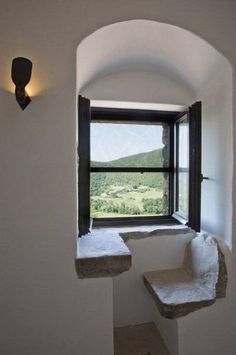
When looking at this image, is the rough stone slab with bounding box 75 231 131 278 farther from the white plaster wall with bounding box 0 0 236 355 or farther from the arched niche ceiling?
the arched niche ceiling

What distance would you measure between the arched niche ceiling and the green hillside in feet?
1.98

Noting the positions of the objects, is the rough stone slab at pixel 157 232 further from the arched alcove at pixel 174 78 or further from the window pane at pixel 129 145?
the window pane at pixel 129 145

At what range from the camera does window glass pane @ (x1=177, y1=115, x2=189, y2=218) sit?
190cm

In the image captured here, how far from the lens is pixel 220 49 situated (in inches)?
54.7

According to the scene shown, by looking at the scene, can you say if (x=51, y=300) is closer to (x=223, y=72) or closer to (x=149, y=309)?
(x=149, y=309)

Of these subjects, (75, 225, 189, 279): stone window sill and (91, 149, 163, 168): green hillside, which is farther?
(91, 149, 163, 168): green hillside

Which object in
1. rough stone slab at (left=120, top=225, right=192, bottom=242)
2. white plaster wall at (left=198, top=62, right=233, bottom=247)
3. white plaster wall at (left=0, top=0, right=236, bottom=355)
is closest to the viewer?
white plaster wall at (left=0, top=0, right=236, bottom=355)

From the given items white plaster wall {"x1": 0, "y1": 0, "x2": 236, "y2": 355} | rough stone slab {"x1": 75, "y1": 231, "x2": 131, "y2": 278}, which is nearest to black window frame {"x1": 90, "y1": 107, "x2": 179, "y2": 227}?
rough stone slab {"x1": 75, "y1": 231, "x2": 131, "y2": 278}

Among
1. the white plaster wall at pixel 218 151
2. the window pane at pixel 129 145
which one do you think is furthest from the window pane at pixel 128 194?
the white plaster wall at pixel 218 151

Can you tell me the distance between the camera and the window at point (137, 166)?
1971mm

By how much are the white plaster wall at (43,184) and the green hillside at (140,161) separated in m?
0.77

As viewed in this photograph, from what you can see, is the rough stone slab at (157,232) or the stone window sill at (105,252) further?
the rough stone slab at (157,232)

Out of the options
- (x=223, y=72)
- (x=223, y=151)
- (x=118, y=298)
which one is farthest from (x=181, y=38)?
(x=118, y=298)

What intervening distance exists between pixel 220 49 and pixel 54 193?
1.28 m
